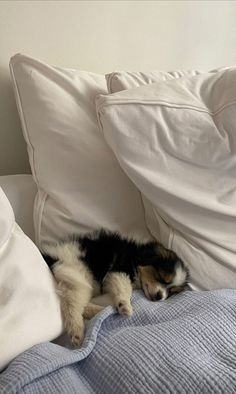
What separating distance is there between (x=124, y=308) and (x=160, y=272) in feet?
0.84

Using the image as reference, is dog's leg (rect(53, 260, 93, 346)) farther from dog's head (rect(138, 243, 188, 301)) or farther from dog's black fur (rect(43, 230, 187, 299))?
dog's head (rect(138, 243, 188, 301))

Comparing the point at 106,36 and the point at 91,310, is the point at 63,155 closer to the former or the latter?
the point at 91,310

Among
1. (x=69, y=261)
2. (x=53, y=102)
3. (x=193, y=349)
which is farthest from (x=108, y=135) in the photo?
(x=193, y=349)

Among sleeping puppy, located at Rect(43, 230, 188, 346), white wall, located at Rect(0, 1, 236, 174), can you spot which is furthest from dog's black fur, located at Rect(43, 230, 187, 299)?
white wall, located at Rect(0, 1, 236, 174)

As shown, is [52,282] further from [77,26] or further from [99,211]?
[77,26]

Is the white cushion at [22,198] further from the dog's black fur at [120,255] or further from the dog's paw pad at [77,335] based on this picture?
the dog's paw pad at [77,335]

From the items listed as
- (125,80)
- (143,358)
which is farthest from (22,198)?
(143,358)

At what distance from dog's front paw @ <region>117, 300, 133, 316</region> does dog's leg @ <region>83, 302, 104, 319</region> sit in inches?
2.2

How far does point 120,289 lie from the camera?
97 cm

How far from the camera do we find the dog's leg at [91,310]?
914 mm

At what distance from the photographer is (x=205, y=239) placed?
101cm

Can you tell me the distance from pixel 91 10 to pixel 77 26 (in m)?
0.07

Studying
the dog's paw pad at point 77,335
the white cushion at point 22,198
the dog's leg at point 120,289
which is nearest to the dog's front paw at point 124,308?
the dog's leg at point 120,289

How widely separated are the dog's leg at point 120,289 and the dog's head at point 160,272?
6 cm
